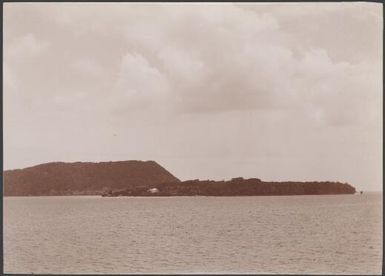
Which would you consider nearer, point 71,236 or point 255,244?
point 255,244

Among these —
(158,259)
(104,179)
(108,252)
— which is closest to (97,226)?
(108,252)

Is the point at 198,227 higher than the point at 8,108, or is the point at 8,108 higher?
the point at 8,108

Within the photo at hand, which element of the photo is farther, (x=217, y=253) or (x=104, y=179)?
(x=104, y=179)

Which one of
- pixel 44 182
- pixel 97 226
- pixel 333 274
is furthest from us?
pixel 44 182

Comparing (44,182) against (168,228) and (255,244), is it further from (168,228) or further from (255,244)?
(255,244)

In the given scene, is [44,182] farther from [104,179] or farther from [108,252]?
[108,252]

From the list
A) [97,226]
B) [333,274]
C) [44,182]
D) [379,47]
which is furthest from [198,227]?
[44,182]

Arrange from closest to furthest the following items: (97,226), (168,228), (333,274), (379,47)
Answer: (379,47) → (333,274) → (168,228) → (97,226)

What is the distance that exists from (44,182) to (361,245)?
126430mm

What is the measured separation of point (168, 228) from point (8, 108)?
934 inches

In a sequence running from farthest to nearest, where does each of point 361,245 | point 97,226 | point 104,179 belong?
point 104,179 < point 97,226 < point 361,245

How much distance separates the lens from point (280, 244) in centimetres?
4644

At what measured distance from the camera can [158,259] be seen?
37438 millimetres

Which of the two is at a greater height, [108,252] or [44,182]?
[44,182]
